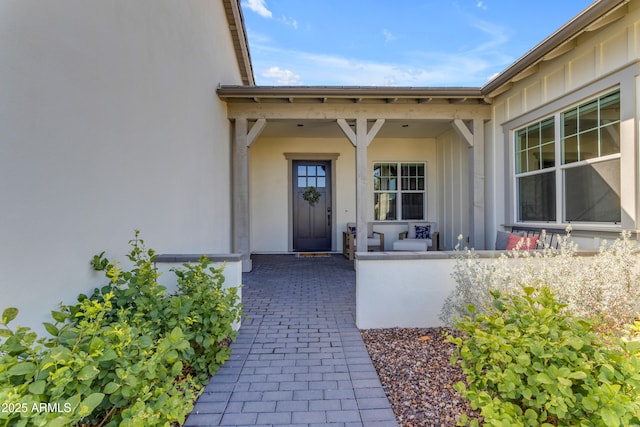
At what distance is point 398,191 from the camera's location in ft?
27.2

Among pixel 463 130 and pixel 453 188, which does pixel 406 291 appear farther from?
pixel 453 188

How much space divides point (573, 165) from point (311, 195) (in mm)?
5432

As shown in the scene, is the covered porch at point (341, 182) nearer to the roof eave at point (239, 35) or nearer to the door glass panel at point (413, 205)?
the door glass panel at point (413, 205)

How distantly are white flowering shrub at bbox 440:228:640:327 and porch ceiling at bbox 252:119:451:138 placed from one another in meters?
4.36

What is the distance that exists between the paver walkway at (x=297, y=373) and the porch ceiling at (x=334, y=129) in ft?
12.8

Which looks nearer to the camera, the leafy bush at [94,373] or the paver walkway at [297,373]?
the leafy bush at [94,373]

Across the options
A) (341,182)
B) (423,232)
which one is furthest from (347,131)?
(423,232)

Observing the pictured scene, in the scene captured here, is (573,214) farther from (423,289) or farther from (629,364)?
(629,364)

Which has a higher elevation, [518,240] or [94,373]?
[518,240]

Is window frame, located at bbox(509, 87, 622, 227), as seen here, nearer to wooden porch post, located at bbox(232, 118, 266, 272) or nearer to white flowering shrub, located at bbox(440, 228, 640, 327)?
white flowering shrub, located at bbox(440, 228, 640, 327)

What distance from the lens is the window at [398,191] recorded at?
27.1ft

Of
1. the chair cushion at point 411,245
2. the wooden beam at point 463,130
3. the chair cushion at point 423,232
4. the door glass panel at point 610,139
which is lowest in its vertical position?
the chair cushion at point 411,245

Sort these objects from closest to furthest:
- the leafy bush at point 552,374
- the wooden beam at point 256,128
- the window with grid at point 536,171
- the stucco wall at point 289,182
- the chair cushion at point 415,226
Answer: the leafy bush at point 552,374, the window with grid at point 536,171, the wooden beam at point 256,128, the chair cushion at point 415,226, the stucco wall at point 289,182

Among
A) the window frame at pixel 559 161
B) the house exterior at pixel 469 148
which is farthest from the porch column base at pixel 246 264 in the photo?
the window frame at pixel 559 161
